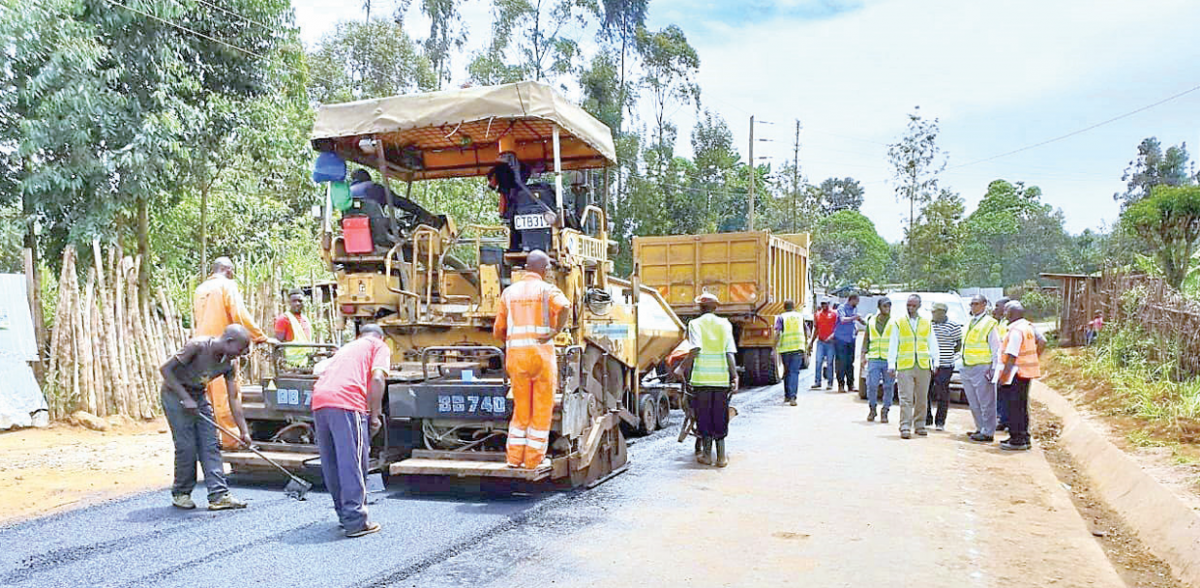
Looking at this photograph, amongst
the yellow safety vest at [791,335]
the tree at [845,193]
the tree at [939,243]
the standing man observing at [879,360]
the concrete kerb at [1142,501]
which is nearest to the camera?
the concrete kerb at [1142,501]

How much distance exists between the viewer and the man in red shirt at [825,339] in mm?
14242

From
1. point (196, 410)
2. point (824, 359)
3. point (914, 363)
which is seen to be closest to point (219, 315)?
point (196, 410)

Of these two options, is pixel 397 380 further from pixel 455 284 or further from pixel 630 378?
pixel 630 378

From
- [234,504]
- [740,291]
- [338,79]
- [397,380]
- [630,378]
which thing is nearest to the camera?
[234,504]

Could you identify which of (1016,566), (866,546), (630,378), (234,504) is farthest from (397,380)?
(1016,566)

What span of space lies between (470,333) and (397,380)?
0.95 metres

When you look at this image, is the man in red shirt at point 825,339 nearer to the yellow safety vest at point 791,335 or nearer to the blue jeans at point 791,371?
the yellow safety vest at point 791,335

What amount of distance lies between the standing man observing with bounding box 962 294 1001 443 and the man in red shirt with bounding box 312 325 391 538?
6.67m

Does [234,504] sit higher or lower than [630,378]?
lower

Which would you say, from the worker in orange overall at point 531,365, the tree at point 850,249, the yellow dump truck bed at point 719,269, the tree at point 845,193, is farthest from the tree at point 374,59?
the tree at point 845,193

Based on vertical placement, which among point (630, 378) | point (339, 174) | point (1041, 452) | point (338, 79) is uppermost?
point (338, 79)

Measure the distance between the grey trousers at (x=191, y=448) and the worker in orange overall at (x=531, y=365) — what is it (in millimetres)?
1940

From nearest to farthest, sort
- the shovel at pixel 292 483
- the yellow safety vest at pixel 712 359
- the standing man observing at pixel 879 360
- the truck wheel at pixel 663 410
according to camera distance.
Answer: the shovel at pixel 292 483 < the yellow safety vest at pixel 712 359 < the truck wheel at pixel 663 410 < the standing man observing at pixel 879 360

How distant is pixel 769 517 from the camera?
20.0ft
